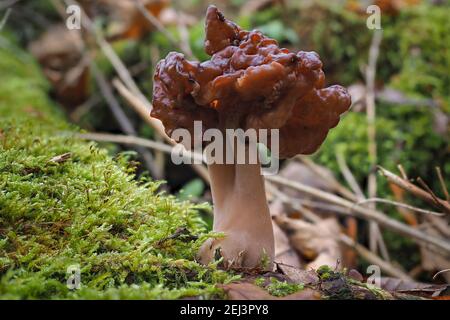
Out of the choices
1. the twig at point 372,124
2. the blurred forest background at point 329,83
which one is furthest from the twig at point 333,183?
the twig at point 372,124

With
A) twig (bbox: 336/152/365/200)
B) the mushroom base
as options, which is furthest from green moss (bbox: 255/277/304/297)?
twig (bbox: 336/152/365/200)

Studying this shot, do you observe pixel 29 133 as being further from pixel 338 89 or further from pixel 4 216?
pixel 338 89

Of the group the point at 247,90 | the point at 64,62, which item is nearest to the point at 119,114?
Result: the point at 64,62

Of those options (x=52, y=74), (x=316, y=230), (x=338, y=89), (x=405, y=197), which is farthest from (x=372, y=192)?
(x=52, y=74)

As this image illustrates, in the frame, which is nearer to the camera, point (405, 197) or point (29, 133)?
point (29, 133)

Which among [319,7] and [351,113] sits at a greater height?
[319,7]

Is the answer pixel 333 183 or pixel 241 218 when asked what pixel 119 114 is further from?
pixel 241 218

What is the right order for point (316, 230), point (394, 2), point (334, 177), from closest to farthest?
1. point (316, 230)
2. point (334, 177)
3. point (394, 2)
